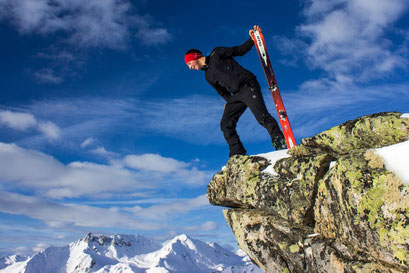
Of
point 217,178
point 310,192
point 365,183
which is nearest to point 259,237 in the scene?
point 310,192

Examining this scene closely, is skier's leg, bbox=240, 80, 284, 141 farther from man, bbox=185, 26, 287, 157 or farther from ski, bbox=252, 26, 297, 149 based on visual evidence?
ski, bbox=252, 26, 297, 149

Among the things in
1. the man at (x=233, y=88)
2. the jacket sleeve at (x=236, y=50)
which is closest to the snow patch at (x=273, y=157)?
the man at (x=233, y=88)

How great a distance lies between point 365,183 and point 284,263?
3.03 meters

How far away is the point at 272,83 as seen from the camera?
10.8m

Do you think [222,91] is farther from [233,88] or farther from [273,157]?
[273,157]

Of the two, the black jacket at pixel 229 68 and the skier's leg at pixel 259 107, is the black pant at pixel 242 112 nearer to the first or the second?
the skier's leg at pixel 259 107

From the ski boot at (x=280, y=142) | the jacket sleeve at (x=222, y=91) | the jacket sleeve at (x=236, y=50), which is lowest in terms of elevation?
the ski boot at (x=280, y=142)

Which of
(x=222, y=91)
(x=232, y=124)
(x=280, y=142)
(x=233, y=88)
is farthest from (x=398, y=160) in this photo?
(x=222, y=91)

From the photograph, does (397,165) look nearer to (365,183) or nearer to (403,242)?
(365,183)

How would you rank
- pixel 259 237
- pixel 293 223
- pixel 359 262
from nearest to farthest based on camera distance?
pixel 359 262 → pixel 293 223 → pixel 259 237

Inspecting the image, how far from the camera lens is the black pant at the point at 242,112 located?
953cm

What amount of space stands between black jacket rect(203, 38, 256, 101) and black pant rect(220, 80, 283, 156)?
256mm

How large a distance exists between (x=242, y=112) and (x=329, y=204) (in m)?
5.36

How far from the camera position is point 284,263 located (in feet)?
22.9
